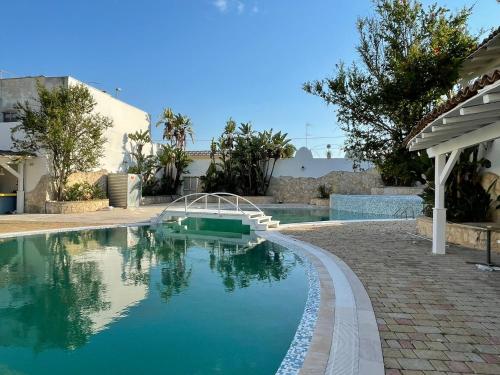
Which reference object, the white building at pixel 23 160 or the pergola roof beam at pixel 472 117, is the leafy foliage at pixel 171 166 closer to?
the white building at pixel 23 160

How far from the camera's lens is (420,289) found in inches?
250

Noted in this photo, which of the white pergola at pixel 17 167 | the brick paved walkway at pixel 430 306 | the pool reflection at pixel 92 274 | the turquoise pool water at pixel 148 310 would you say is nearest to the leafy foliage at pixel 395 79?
the brick paved walkway at pixel 430 306

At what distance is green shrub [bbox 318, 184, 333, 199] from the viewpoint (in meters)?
31.5

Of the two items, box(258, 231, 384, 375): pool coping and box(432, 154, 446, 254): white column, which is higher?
box(432, 154, 446, 254): white column

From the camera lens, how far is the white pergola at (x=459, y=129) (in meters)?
5.29

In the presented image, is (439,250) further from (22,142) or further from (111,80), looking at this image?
(111,80)

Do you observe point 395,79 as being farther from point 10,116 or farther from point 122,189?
point 10,116

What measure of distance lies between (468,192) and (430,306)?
7.66 m

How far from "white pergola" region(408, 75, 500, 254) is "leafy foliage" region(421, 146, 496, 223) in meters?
2.59

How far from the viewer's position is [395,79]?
50.4 feet

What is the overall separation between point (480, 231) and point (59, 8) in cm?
1847

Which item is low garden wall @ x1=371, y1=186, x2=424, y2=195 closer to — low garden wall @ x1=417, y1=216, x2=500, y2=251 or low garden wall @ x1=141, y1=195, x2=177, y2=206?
low garden wall @ x1=417, y1=216, x2=500, y2=251

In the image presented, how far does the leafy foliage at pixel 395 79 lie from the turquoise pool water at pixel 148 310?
8.27 meters

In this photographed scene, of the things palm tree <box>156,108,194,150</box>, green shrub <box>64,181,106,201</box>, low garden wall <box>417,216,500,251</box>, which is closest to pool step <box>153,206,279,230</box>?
low garden wall <box>417,216,500,251</box>
